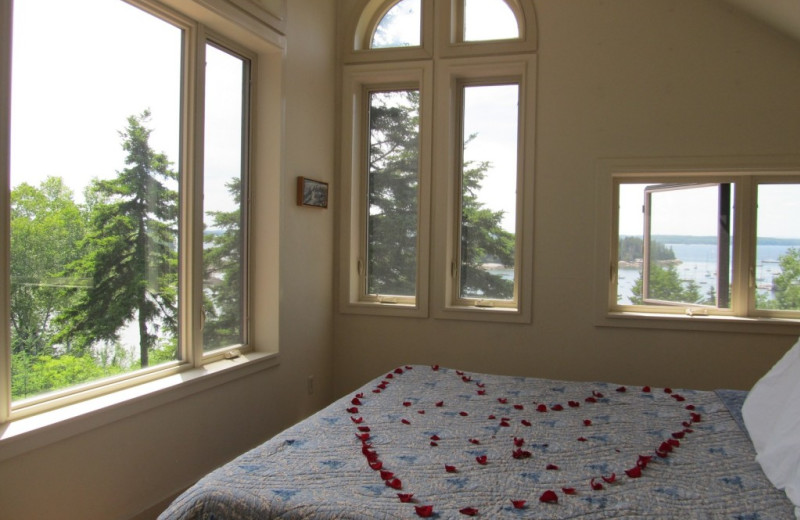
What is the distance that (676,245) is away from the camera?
376 cm

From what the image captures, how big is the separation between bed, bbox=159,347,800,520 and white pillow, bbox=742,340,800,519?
0.13 feet

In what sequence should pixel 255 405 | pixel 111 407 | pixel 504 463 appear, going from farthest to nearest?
pixel 255 405, pixel 111 407, pixel 504 463

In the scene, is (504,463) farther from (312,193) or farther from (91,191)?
(312,193)

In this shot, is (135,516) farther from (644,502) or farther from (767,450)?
(767,450)

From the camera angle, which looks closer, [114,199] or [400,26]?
[114,199]

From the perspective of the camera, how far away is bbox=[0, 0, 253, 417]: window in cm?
213

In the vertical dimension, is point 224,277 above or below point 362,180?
below

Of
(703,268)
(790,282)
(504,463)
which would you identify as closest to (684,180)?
(703,268)

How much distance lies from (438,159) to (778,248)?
6.94 feet

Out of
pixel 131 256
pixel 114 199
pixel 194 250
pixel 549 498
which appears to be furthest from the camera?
pixel 194 250

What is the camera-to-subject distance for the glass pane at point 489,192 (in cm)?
397

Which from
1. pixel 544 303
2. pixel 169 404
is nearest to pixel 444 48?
pixel 544 303

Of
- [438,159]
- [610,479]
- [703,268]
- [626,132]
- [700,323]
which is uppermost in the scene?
[626,132]

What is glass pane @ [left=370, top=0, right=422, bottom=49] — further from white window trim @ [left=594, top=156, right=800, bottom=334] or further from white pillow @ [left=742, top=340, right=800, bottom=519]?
A: white pillow @ [left=742, top=340, right=800, bottom=519]
